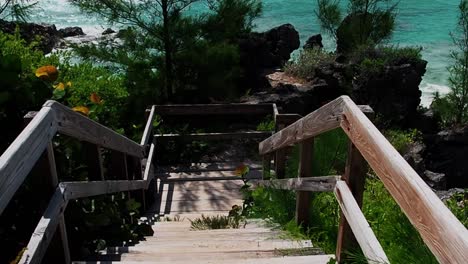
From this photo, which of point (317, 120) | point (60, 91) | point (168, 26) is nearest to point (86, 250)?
point (60, 91)

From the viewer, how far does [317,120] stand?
3.25 metres

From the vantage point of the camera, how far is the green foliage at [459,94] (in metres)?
12.3

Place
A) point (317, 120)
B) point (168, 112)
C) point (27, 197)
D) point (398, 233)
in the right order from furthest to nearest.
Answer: point (168, 112) → point (317, 120) → point (398, 233) → point (27, 197)

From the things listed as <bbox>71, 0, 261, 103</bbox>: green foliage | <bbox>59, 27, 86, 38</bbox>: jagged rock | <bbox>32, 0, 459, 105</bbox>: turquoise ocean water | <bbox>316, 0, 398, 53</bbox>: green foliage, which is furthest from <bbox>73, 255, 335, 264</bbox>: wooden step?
<bbox>59, 27, 86, 38</bbox>: jagged rock

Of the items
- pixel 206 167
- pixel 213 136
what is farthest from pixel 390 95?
pixel 213 136

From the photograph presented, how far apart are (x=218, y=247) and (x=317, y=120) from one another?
1.11 m

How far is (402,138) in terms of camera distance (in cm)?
1056

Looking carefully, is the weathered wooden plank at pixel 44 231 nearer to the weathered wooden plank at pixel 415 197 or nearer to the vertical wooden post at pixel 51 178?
the vertical wooden post at pixel 51 178

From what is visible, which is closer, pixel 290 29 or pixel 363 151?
pixel 363 151

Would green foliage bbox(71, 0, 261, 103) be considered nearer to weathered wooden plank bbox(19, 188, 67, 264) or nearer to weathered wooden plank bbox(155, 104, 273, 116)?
weathered wooden plank bbox(155, 104, 273, 116)

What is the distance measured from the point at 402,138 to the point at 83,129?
8476mm

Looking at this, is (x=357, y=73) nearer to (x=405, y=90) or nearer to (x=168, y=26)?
(x=405, y=90)

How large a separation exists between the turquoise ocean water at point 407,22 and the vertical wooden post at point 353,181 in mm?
17804

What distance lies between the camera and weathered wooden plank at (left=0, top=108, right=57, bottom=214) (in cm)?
179
